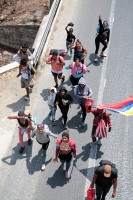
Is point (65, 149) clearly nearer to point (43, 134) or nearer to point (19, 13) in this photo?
point (43, 134)

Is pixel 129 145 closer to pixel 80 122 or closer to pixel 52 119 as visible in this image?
pixel 80 122

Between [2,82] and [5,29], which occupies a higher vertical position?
[5,29]

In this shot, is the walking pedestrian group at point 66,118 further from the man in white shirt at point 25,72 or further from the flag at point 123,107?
the flag at point 123,107

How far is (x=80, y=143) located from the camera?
9.33 metres

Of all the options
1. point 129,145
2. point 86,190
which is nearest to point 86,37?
point 129,145

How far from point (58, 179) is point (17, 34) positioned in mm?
9689

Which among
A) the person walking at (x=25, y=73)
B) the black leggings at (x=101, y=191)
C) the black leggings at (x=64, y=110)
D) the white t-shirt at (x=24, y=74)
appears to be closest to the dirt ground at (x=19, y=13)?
the person walking at (x=25, y=73)

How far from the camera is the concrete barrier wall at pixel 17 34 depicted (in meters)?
15.9

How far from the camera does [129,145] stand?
9.28 metres

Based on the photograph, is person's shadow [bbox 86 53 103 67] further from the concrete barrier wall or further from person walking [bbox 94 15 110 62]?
the concrete barrier wall

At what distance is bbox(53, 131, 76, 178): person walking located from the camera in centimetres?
758

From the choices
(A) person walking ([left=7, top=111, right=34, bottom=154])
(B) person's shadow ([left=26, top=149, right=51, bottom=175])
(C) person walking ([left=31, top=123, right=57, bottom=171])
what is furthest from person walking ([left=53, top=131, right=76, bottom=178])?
(A) person walking ([left=7, top=111, right=34, bottom=154])

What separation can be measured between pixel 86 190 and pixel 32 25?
9.65m

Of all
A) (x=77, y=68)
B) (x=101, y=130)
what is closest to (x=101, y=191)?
(x=101, y=130)
